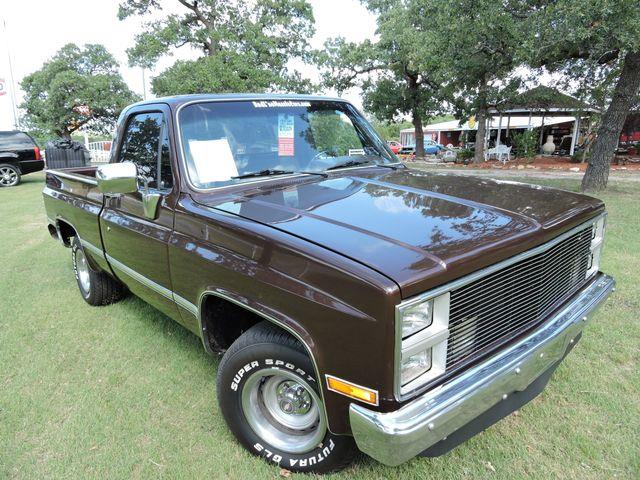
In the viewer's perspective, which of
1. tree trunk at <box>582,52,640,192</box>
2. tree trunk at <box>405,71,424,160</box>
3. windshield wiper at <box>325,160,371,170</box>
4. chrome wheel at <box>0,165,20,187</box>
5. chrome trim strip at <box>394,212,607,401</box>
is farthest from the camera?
tree trunk at <box>405,71,424,160</box>

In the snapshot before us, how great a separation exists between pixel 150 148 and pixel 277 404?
1.89 m

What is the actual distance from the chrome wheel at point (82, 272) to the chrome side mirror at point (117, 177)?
2061 mm

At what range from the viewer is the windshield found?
107 inches

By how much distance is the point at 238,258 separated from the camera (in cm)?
212

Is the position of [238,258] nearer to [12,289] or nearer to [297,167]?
[297,167]

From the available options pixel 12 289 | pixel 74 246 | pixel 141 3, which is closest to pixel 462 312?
pixel 74 246

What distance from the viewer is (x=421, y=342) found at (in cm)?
170

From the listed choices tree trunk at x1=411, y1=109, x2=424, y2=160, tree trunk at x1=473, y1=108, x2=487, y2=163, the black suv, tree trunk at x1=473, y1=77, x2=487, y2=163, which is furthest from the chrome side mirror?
tree trunk at x1=411, y1=109, x2=424, y2=160

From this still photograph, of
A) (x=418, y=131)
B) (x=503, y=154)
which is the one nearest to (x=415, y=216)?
(x=503, y=154)

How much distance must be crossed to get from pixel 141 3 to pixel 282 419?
21801 millimetres

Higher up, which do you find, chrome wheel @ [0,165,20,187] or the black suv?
the black suv

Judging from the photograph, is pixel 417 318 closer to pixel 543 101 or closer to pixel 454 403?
pixel 454 403

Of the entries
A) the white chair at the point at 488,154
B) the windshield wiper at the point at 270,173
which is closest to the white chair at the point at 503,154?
the white chair at the point at 488,154

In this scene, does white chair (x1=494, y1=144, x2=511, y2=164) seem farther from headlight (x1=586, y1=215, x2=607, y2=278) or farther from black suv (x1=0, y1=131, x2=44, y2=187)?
headlight (x1=586, y1=215, x2=607, y2=278)
